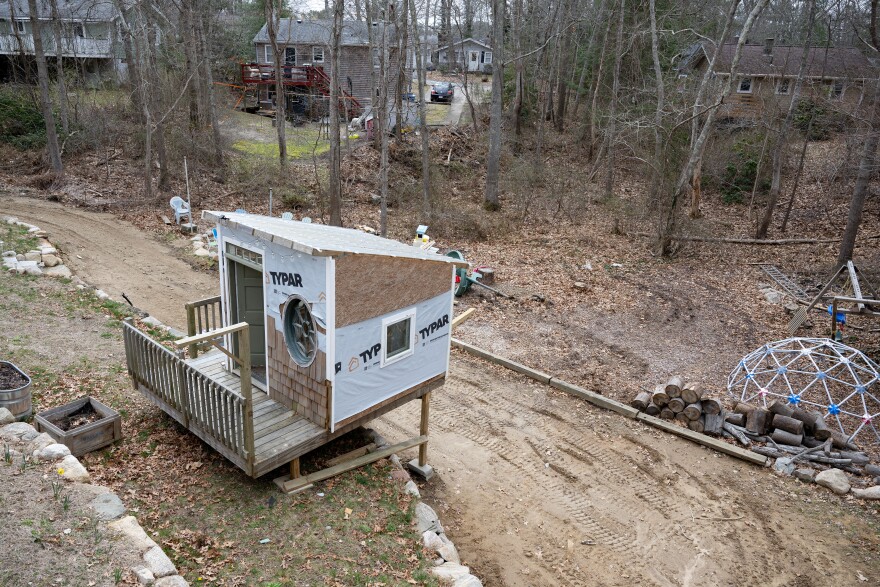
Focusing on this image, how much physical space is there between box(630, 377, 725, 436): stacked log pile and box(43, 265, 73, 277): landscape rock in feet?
39.4

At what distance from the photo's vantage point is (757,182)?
24.0 metres

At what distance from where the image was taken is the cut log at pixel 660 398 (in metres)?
10.5

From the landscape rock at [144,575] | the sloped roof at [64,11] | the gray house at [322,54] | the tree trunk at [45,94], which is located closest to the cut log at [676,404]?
the landscape rock at [144,575]

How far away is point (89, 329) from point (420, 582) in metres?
7.69

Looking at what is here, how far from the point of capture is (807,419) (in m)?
10.0

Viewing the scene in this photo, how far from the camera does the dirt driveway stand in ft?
24.5

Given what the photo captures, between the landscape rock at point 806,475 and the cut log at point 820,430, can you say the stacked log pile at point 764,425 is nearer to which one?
the cut log at point 820,430

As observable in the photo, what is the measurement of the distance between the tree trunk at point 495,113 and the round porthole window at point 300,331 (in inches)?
642

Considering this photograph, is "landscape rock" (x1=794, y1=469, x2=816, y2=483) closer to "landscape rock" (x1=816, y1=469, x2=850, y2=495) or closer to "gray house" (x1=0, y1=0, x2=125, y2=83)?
"landscape rock" (x1=816, y1=469, x2=850, y2=495)

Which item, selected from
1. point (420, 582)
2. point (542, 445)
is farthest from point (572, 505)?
point (420, 582)

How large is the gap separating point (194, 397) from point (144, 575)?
2.14 metres

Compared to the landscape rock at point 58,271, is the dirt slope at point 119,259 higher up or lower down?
lower down

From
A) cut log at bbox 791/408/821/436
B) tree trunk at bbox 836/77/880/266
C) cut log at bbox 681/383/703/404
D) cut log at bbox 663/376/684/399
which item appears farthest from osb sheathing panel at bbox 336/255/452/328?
tree trunk at bbox 836/77/880/266

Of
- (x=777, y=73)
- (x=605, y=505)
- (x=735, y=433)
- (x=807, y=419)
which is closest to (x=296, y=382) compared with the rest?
(x=605, y=505)
